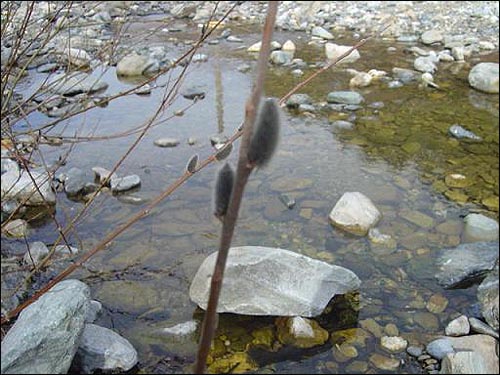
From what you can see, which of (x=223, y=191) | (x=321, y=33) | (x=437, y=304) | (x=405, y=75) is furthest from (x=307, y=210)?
(x=321, y=33)

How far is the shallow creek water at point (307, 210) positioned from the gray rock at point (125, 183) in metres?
0.08

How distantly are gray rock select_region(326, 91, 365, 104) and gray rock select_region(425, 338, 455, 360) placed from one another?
10.9 feet

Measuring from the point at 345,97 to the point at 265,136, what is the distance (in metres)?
5.07

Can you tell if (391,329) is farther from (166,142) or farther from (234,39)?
(234,39)

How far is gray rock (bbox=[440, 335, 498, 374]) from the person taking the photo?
231 cm

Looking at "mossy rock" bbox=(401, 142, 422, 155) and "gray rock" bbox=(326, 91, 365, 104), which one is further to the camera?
"gray rock" bbox=(326, 91, 365, 104)

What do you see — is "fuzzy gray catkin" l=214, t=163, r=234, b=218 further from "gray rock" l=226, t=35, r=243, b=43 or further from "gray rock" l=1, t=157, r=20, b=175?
"gray rock" l=226, t=35, r=243, b=43

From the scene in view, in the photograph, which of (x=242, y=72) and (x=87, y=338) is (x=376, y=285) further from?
(x=242, y=72)

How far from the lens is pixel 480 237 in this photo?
3.35 metres

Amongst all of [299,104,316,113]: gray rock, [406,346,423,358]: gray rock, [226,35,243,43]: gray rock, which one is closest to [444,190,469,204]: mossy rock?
[406,346,423,358]: gray rock

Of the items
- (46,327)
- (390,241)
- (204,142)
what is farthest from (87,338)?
(204,142)

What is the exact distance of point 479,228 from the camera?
340 cm

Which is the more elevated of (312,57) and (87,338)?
(87,338)

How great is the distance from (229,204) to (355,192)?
10.3 ft
